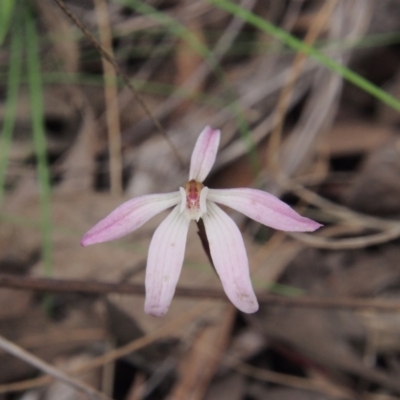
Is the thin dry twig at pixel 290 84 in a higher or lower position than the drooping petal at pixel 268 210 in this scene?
higher

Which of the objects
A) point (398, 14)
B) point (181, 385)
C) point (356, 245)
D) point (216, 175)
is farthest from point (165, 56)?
point (181, 385)

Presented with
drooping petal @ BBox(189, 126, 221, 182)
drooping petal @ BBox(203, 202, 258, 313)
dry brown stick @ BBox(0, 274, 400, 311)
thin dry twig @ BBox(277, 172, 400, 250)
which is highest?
thin dry twig @ BBox(277, 172, 400, 250)

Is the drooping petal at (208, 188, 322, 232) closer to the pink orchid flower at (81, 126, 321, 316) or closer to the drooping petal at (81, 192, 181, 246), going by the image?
the pink orchid flower at (81, 126, 321, 316)

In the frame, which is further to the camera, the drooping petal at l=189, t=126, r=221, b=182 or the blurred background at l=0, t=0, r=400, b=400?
the blurred background at l=0, t=0, r=400, b=400

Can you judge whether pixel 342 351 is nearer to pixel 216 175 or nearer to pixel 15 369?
pixel 216 175

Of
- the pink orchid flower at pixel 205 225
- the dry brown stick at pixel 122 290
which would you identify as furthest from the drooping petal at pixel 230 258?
the dry brown stick at pixel 122 290

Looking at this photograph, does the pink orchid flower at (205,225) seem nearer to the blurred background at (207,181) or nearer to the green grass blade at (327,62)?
the blurred background at (207,181)

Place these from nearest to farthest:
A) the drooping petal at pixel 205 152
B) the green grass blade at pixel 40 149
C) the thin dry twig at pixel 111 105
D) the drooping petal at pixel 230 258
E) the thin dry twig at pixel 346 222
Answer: the drooping petal at pixel 230 258, the drooping petal at pixel 205 152, the green grass blade at pixel 40 149, the thin dry twig at pixel 346 222, the thin dry twig at pixel 111 105

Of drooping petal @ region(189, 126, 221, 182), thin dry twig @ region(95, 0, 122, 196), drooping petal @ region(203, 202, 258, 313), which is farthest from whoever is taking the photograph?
thin dry twig @ region(95, 0, 122, 196)

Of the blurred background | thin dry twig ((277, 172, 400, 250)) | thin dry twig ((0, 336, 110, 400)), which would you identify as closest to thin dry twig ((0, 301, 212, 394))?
the blurred background
